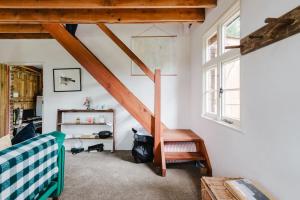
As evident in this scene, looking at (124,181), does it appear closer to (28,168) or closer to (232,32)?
(28,168)

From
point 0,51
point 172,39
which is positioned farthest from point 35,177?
point 0,51

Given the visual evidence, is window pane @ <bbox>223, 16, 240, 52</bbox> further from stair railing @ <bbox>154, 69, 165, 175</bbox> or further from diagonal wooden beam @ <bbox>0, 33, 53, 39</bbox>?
diagonal wooden beam @ <bbox>0, 33, 53, 39</bbox>

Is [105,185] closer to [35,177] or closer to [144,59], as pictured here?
[35,177]

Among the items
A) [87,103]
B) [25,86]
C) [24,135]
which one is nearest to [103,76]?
[87,103]

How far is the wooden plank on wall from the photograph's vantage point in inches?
163

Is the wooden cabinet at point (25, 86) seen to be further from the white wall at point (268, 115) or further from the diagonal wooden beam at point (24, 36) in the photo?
the white wall at point (268, 115)

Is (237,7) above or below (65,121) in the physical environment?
above

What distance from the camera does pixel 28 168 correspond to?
4.81ft

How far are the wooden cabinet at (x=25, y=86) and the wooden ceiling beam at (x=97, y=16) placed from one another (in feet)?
8.22

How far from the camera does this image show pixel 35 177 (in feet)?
5.16

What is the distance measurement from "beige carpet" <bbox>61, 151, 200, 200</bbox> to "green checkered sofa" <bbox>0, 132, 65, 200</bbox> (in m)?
0.42

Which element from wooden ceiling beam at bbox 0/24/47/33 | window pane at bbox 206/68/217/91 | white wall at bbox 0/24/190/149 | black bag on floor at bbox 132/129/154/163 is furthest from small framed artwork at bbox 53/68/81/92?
window pane at bbox 206/68/217/91

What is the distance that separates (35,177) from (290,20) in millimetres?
2257

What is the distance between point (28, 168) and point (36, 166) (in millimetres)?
119
